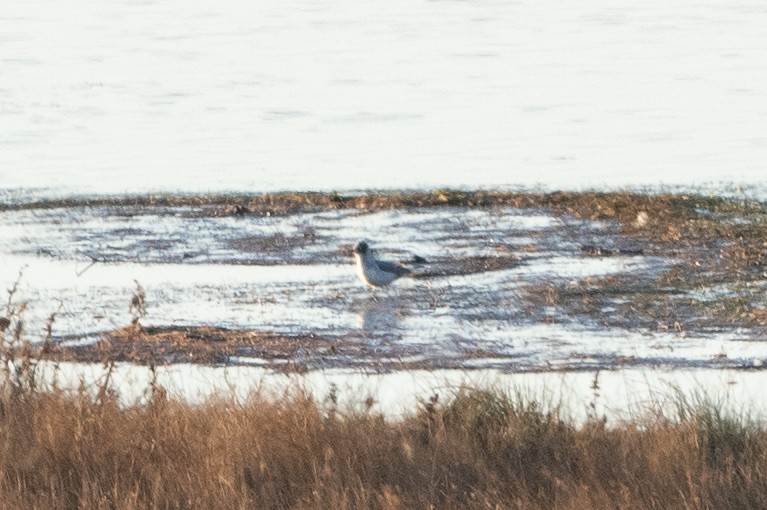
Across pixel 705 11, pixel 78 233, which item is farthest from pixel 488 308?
pixel 705 11

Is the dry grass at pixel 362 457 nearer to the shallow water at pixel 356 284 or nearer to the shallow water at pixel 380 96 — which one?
the shallow water at pixel 356 284

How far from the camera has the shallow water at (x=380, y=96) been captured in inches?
677

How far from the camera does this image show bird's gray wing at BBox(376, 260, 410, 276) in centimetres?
1199

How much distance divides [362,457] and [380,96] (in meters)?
16.2

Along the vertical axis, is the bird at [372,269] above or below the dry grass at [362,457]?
above

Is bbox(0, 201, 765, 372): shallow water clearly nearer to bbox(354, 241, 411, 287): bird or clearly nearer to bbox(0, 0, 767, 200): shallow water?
bbox(354, 241, 411, 287): bird

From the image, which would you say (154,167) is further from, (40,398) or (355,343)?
(40,398)

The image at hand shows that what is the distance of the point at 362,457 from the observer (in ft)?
25.3

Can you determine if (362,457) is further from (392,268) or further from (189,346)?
(392,268)

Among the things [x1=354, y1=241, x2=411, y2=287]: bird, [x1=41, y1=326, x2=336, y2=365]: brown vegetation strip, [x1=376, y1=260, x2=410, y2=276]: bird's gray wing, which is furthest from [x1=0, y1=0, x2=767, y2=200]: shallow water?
[x1=41, y1=326, x2=336, y2=365]: brown vegetation strip

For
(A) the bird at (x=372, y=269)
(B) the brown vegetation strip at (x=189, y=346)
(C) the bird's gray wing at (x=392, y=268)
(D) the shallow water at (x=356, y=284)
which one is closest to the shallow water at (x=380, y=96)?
(D) the shallow water at (x=356, y=284)

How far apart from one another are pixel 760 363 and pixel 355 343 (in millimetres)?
2523

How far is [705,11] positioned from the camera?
35000 millimetres

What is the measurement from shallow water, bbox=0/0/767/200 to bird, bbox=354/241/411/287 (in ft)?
12.7
